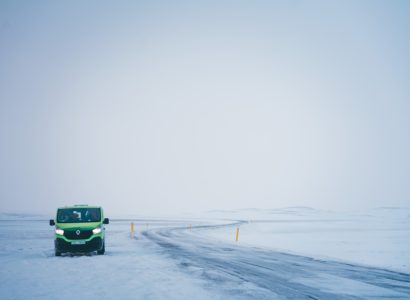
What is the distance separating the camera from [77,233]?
1594 centimetres

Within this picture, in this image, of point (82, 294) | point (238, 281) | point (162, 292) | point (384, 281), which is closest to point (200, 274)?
point (238, 281)

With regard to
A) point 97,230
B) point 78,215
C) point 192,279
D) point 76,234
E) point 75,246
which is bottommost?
point 75,246

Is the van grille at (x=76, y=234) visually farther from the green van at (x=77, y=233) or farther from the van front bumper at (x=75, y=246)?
the van front bumper at (x=75, y=246)

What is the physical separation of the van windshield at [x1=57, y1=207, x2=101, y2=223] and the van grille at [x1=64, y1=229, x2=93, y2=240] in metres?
0.80

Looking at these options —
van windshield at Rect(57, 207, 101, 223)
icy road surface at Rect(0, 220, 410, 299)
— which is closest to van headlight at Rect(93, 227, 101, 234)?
van windshield at Rect(57, 207, 101, 223)

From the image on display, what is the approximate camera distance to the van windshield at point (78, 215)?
16.8 meters

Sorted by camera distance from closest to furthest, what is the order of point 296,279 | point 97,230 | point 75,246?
point 296,279
point 75,246
point 97,230

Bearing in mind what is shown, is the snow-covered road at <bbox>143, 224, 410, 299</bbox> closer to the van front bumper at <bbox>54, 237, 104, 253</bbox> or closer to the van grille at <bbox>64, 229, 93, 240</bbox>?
the van front bumper at <bbox>54, 237, 104, 253</bbox>

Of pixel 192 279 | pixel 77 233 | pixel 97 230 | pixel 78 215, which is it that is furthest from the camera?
pixel 78 215

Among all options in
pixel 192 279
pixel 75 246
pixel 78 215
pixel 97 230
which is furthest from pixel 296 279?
pixel 78 215

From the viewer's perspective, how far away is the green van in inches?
622

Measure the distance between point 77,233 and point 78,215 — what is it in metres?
1.33

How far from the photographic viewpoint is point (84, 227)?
52.7ft

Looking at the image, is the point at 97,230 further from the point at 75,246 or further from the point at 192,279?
the point at 192,279
